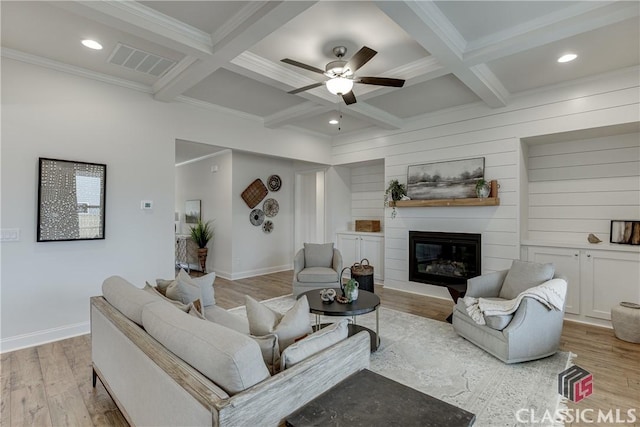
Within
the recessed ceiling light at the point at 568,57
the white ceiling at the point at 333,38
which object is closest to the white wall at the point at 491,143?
the white ceiling at the point at 333,38

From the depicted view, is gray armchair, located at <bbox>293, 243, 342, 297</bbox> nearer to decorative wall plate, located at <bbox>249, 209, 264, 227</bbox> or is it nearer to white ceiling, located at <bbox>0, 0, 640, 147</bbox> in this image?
decorative wall plate, located at <bbox>249, 209, 264, 227</bbox>

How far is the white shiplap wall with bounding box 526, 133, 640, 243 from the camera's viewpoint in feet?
13.0

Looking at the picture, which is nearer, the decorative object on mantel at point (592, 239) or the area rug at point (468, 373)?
the area rug at point (468, 373)

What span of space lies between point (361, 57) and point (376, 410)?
2.52 metres

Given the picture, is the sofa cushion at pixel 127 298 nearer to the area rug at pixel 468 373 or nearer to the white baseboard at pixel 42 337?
the white baseboard at pixel 42 337

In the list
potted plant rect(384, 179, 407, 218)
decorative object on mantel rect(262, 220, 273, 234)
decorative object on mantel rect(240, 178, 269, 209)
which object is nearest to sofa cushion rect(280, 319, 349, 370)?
potted plant rect(384, 179, 407, 218)

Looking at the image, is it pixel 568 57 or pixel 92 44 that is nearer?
pixel 92 44

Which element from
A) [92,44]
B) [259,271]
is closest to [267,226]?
[259,271]

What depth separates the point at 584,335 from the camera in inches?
139

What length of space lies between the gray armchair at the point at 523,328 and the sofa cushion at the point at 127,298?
9.41 ft

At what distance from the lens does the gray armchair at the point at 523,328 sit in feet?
9.12

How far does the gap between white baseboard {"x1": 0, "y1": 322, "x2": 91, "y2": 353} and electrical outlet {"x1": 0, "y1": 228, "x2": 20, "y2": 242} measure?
991 mm

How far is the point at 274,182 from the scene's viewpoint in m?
6.98

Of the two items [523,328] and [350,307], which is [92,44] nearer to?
[350,307]
